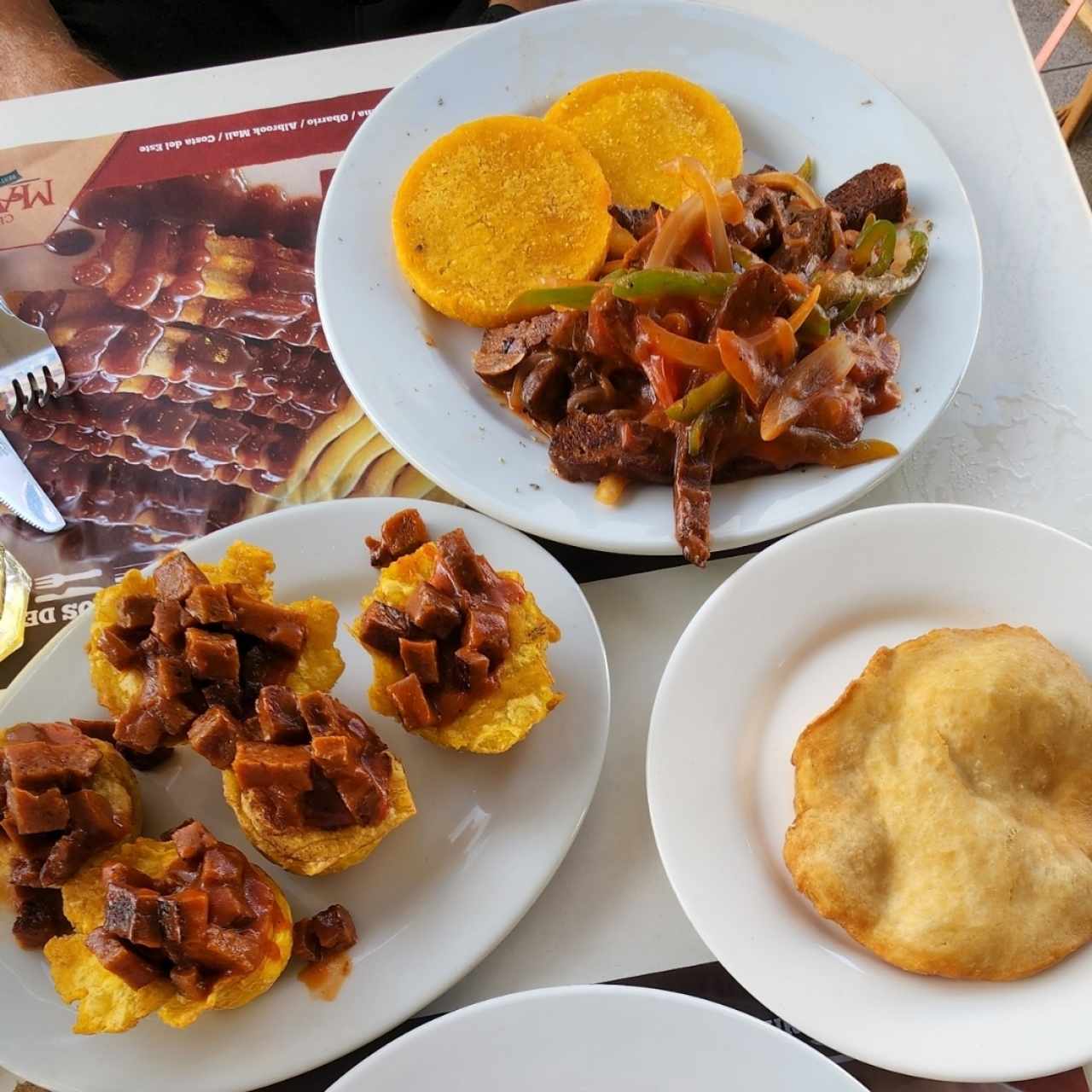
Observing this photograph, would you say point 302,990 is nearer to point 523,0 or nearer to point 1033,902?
point 1033,902

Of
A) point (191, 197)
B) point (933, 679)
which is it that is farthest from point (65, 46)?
point (933, 679)

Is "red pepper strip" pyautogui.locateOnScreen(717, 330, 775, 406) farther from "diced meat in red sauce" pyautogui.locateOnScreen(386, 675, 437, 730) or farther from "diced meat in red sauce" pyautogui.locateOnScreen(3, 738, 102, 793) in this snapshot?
"diced meat in red sauce" pyautogui.locateOnScreen(3, 738, 102, 793)

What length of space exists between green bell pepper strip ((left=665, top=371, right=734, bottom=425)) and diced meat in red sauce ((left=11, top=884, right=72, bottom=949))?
44.5 inches

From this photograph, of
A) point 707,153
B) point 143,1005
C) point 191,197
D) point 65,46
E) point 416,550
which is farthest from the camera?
point 65,46

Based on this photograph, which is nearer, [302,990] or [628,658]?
[302,990]

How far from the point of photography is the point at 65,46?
230cm

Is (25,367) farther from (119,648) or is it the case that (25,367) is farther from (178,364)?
(119,648)

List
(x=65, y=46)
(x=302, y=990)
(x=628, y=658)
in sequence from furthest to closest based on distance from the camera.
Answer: (x=65, y=46) < (x=628, y=658) < (x=302, y=990)

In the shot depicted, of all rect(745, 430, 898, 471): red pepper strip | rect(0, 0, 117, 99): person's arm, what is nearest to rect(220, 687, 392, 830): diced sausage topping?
rect(745, 430, 898, 471): red pepper strip

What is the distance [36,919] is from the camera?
1.26 metres

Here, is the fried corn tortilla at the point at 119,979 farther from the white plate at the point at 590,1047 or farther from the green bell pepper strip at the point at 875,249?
the green bell pepper strip at the point at 875,249

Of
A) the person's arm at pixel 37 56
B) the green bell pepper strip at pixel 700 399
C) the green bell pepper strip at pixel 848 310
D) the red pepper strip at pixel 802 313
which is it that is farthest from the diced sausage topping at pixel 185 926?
the person's arm at pixel 37 56

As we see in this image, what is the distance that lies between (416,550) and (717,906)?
658 mm

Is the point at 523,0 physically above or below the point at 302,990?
above
